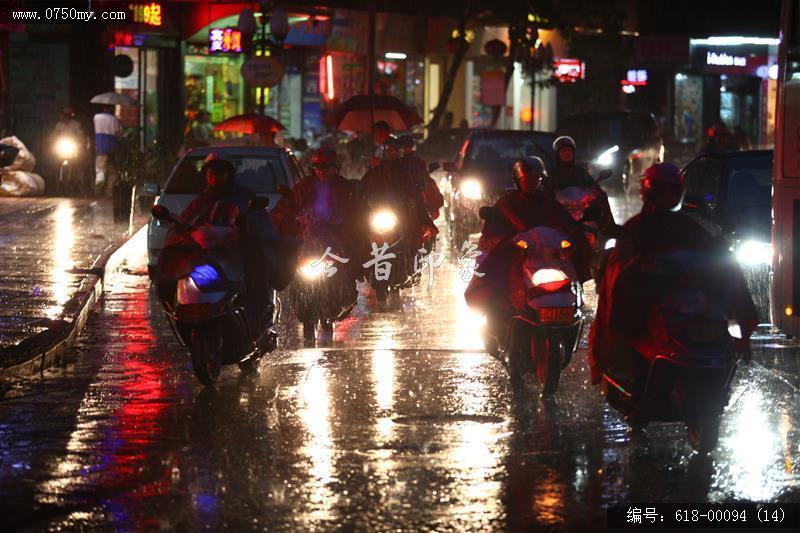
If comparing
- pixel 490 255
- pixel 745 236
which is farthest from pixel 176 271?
pixel 745 236

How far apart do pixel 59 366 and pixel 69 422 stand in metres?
2.55

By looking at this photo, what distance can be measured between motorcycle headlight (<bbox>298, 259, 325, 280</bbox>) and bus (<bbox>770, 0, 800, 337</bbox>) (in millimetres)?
3711

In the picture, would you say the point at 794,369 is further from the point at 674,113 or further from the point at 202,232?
the point at 674,113

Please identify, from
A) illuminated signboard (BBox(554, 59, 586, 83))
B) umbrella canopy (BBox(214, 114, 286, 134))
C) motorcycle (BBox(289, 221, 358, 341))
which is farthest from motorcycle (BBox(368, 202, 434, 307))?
illuminated signboard (BBox(554, 59, 586, 83))

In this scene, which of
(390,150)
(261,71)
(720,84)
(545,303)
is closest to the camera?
(545,303)

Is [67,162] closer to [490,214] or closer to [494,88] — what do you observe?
[494,88]

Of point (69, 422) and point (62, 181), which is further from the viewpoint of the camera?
point (62, 181)

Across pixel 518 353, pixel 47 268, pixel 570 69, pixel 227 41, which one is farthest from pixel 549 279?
pixel 570 69

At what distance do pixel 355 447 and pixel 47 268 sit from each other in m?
9.69

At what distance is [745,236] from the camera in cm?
1502

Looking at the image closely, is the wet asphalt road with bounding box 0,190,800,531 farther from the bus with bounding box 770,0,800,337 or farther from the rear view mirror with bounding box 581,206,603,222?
the rear view mirror with bounding box 581,206,603,222

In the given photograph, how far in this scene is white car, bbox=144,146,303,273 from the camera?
1780 centimetres

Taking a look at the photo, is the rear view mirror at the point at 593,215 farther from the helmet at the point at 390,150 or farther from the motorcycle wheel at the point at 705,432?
the helmet at the point at 390,150

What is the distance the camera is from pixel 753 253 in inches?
587
